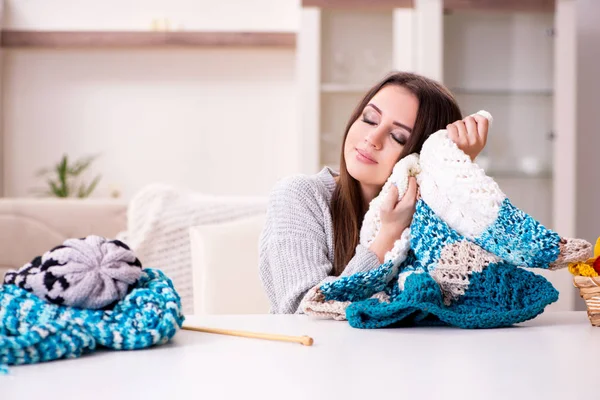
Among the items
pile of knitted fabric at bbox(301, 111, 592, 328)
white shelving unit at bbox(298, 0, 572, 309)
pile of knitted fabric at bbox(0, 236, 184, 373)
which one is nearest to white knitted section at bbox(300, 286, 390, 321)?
pile of knitted fabric at bbox(301, 111, 592, 328)

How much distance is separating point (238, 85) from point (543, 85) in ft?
5.53

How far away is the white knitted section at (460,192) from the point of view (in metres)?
1.03

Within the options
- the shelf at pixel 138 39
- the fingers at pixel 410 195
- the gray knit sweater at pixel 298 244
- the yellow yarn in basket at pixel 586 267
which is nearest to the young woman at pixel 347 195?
the gray knit sweater at pixel 298 244

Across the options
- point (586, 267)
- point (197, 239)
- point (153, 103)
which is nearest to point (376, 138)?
point (586, 267)

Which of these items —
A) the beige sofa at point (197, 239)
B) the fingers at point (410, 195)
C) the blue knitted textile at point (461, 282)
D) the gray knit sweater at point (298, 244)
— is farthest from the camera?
the beige sofa at point (197, 239)

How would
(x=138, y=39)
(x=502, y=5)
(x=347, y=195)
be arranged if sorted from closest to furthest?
(x=347, y=195)
(x=502, y=5)
(x=138, y=39)

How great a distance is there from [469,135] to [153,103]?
10.9 ft

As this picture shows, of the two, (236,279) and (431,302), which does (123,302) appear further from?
(236,279)

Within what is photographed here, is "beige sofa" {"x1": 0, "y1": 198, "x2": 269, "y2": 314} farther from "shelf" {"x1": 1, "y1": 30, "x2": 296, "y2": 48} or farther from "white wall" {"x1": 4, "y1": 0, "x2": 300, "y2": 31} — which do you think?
"white wall" {"x1": 4, "y1": 0, "x2": 300, "y2": 31}

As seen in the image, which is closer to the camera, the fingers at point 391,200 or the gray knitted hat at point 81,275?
the gray knitted hat at point 81,275

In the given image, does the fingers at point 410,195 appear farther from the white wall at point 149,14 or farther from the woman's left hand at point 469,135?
the white wall at point 149,14

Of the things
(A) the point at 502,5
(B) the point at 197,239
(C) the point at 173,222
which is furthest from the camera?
(A) the point at 502,5

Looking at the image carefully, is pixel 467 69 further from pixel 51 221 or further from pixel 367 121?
pixel 367 121

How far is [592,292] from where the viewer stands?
39.7 inches
